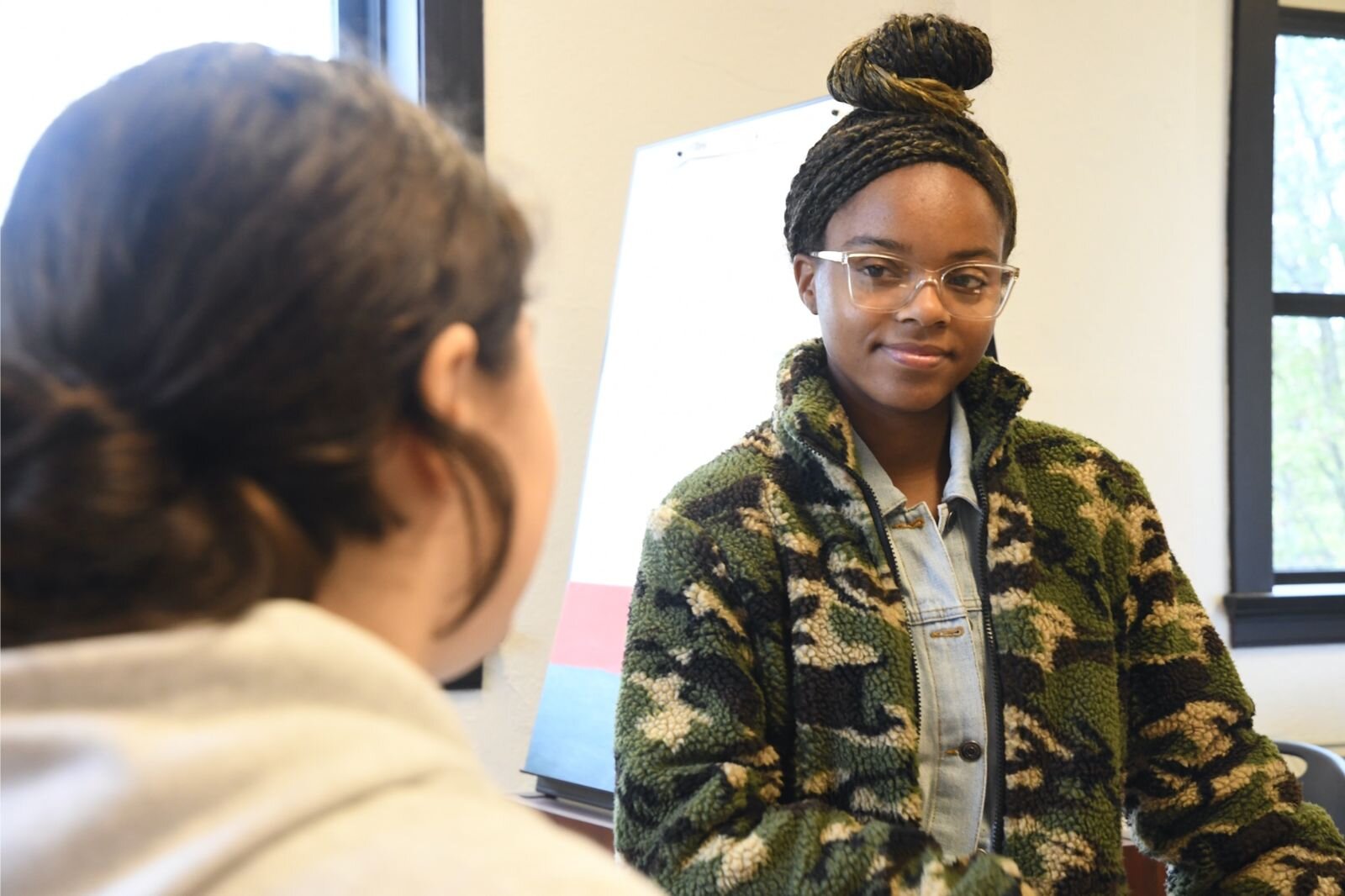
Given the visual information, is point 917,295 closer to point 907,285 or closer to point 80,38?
point 907,285

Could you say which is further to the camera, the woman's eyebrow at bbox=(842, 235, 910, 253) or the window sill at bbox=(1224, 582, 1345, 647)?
the window sill at bbox=(1224, 582, 1345, 647)

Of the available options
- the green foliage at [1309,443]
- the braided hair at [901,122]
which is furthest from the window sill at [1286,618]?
the braided hair at [901,122]

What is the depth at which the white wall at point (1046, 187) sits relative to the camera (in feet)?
7.77

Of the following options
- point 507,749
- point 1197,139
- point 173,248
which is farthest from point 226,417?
point 1197,139

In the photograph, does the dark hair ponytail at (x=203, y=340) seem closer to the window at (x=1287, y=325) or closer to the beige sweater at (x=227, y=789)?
the beige sweater at (x=227, y=789)

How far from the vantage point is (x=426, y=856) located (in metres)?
0.47

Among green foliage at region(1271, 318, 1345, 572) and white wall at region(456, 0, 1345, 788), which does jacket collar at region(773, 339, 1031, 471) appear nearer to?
white wall at region(456, 0, 1345, 788)

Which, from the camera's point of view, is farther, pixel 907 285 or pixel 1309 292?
pixel 1309 292

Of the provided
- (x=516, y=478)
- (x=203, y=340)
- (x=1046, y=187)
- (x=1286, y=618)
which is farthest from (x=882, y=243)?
(x=1286, y=618)

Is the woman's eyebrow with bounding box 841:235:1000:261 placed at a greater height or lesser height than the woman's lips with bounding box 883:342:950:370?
greater

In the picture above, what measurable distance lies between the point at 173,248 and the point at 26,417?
0.08 metres

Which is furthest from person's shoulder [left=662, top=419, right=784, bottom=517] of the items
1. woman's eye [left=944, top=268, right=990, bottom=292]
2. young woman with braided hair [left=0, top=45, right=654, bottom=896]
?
young woman with braided hair [left=0, top=45, right=654, bottom=896]

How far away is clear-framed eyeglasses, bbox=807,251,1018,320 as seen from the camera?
48.1 inches

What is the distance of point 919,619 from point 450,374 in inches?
28.2
